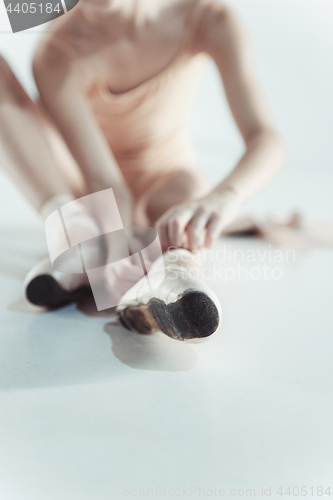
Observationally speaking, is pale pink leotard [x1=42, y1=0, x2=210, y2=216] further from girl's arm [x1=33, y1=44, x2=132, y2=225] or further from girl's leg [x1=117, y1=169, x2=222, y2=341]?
girl's leg [x1=117, y1=169, x2=222, y2=341]

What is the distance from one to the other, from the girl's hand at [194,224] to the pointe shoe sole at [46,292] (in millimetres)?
116

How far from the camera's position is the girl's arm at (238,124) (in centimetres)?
43

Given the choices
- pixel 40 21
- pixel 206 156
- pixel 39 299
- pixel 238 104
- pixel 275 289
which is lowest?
pixel 206 156

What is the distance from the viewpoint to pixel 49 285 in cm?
44

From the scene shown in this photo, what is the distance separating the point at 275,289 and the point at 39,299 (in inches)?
11.4

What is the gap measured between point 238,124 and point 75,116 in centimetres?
19

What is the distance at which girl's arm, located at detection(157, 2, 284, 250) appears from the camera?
0.43 meters

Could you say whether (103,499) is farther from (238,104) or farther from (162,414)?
(238,104)

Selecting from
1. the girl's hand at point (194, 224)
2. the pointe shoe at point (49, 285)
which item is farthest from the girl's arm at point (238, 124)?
the pointe shoe at point (49, 285)

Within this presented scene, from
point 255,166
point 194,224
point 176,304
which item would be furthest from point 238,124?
point 176,304

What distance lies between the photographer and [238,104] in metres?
0.51

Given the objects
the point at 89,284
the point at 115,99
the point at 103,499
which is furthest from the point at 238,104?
the point at 103,499

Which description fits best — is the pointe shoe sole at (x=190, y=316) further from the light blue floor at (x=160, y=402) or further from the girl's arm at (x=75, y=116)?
the girl's arm at (x=75, y=116)

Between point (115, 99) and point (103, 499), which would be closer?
point (103, 499)
